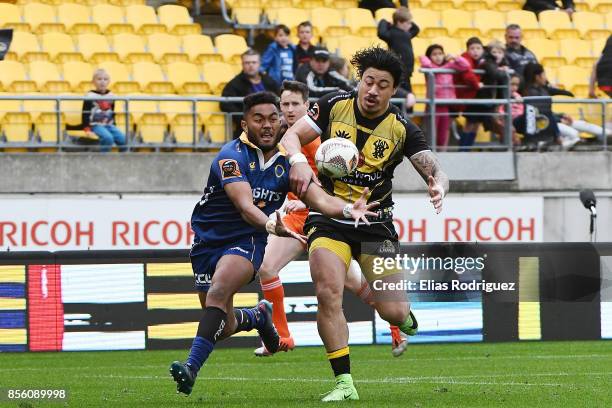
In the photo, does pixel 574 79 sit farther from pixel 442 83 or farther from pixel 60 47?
pixel 60 47

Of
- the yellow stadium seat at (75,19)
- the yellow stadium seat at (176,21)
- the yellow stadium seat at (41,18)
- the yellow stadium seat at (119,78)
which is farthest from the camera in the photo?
the yellow stadium seat at (176,21)

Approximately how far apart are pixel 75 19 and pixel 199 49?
181 cm

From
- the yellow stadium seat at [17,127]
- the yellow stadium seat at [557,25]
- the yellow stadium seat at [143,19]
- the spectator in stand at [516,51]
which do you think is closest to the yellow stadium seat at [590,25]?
the yellow stadium seat at [557,25]

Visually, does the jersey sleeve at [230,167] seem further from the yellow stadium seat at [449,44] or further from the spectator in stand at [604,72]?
the yellow stadium seat at [449,44]

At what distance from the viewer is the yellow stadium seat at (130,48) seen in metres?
19.7

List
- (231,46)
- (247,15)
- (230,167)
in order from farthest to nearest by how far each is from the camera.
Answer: (247,15) → (231,46) → (230,167)

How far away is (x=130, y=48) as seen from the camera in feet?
65.2

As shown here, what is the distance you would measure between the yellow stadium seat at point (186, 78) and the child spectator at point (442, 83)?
10.1ft

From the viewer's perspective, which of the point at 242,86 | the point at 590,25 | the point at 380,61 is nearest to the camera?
the point at 380,61

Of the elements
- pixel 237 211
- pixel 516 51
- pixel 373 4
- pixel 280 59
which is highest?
pixel 373 4

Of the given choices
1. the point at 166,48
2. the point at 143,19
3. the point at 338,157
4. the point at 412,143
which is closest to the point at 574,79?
the point at 166,48

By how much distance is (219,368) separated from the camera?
12375mm

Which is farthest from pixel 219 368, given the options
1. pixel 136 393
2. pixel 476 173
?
pixel 476 173

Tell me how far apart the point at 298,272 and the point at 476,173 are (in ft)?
14.4
